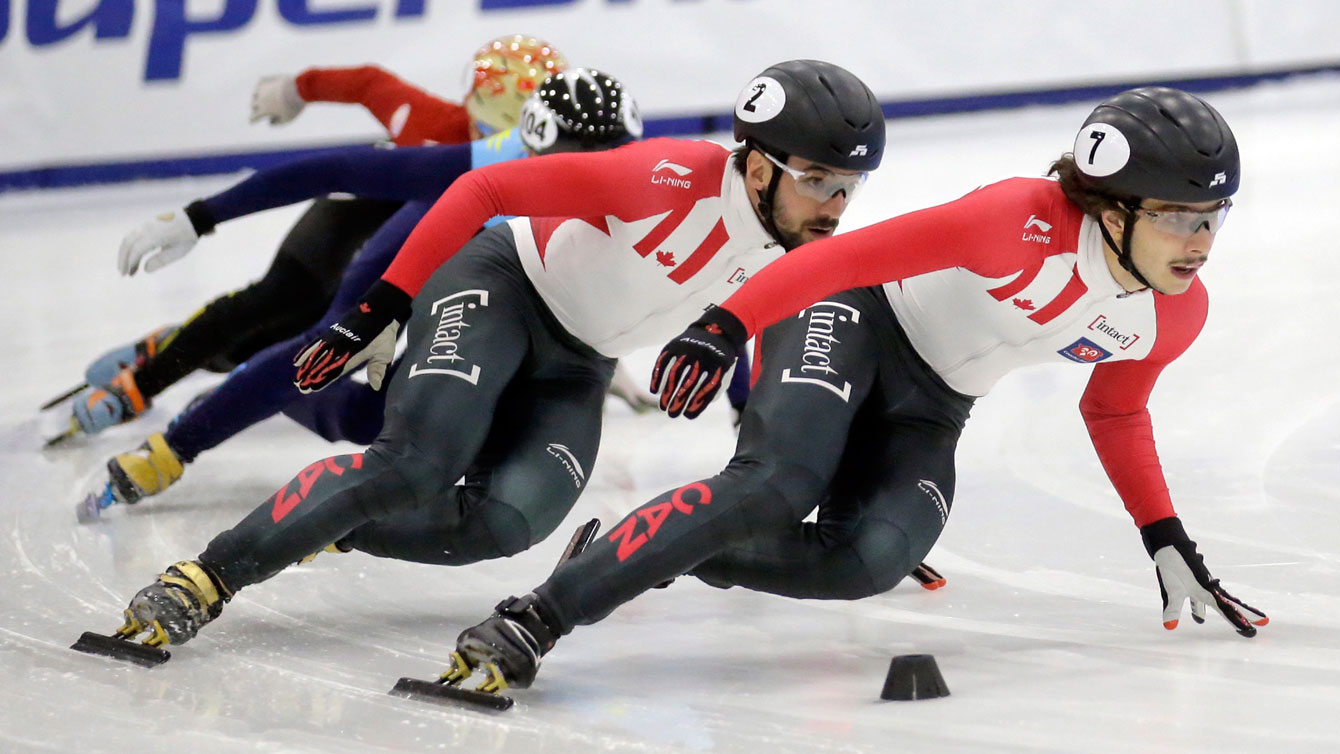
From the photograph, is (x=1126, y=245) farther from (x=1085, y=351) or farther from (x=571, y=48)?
(x=571, y=48)

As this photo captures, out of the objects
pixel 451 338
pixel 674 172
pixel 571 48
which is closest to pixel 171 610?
pixel 451 338

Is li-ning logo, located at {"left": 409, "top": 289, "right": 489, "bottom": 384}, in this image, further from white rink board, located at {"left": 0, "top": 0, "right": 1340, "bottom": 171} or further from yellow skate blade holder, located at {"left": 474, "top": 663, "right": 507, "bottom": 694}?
white rink board, located at {"left": 0, "top": 0, "right": 1340, "bottom": 171}

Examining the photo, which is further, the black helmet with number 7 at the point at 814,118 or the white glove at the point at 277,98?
the white glove at the point at 277,98

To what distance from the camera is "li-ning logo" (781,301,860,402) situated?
10.2 ft

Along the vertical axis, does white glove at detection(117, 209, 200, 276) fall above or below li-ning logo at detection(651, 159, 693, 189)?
below

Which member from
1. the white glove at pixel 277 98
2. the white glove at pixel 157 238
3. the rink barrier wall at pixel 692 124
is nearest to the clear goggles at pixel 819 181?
the white glove at pixel 157 238

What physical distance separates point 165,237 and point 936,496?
2.11 meters

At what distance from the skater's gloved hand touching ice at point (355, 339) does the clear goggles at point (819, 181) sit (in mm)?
817

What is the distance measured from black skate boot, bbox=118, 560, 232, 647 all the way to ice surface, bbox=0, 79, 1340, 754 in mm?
75

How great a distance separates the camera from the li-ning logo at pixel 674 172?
10.8ft

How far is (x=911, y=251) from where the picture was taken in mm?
2836

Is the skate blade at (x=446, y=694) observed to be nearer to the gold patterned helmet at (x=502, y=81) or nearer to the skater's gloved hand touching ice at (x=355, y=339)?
the skater's gloved hand touching ice at (x=355, y=339)


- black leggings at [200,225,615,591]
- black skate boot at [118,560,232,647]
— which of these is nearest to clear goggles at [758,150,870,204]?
black leggings at [200,225,615,591]

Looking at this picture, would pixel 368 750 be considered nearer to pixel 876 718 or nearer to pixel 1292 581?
pixel 876 718
